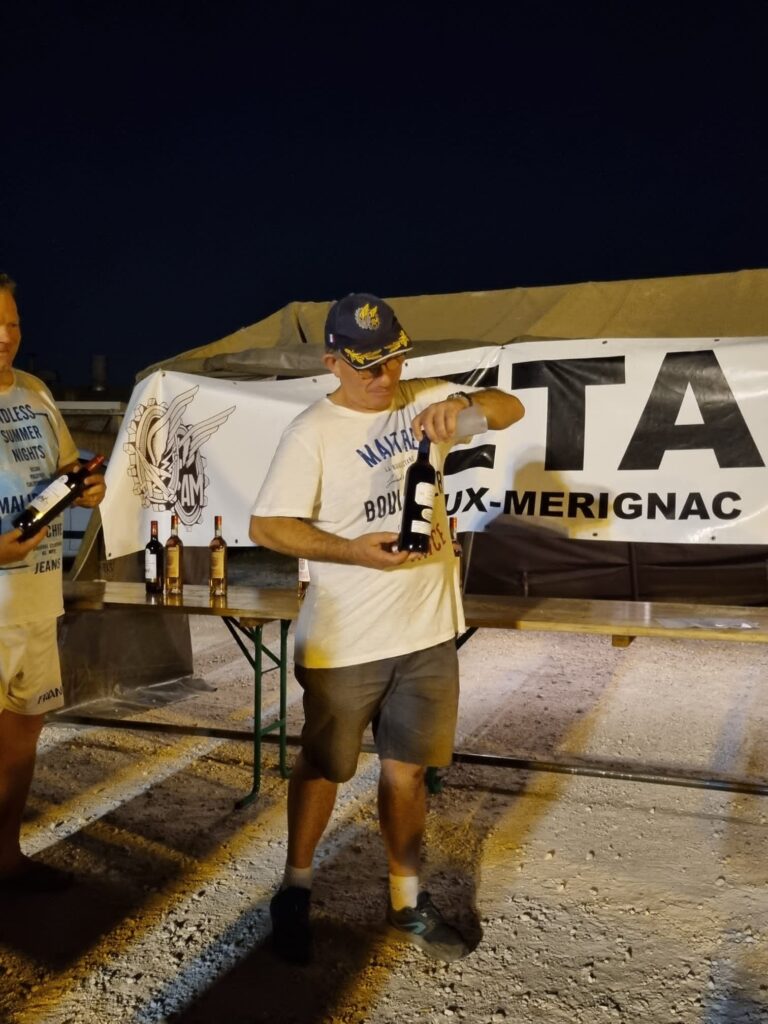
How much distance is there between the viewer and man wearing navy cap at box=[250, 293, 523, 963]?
265cm

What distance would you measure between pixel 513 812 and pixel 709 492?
2135 mm

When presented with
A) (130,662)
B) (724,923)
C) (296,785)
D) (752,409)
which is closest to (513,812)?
(724,923)

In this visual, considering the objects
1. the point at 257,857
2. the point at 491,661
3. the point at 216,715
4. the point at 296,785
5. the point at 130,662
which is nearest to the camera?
the point at 296,785

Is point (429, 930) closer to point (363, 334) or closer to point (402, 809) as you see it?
point (402, 809)

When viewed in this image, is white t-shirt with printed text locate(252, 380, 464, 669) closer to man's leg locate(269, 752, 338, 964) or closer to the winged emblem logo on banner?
man's leg locate(269, 752, 338, 964)

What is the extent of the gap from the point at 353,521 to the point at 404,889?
1315mm

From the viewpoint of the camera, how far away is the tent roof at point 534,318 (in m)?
5.85

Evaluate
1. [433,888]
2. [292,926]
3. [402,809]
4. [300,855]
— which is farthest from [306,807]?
[433,888]

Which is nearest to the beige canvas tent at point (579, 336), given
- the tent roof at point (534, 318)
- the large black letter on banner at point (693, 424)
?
the tent roof at point (534, 318)

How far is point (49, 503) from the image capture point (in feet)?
9.70

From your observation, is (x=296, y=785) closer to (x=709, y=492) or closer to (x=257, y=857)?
(x=257, y=857)

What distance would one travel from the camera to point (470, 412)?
2.78 m

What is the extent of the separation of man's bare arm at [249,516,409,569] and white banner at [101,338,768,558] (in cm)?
273

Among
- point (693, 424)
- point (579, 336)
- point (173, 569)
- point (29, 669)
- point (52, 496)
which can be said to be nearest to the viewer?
point (52, 496)
